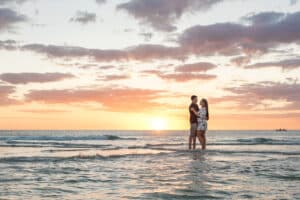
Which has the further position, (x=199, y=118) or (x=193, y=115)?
(x=193, y=115)

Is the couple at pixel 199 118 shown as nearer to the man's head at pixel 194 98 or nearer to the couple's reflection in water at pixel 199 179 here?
the man's head at pixel 194 98

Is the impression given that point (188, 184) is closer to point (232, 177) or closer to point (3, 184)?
point (232, 177)

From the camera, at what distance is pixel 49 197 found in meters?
7.67

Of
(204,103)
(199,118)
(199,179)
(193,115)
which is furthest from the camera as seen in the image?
(193,115)

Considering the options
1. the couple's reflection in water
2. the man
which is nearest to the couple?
the man

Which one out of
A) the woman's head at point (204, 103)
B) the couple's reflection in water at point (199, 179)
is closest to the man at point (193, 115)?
the woman's head at point (204, 103)

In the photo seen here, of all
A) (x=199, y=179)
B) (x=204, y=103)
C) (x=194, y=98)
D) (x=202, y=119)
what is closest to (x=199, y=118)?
(x=202, y=119)

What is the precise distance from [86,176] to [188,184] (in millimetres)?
2850

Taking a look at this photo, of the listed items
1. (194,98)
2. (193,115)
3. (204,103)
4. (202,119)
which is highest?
(194,98)

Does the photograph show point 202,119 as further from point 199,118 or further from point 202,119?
point 199,118

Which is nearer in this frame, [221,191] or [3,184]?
[221,191]

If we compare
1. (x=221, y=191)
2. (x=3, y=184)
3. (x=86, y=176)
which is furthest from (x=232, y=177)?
(x=3, y=184)

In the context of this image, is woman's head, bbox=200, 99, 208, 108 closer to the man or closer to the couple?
the couple

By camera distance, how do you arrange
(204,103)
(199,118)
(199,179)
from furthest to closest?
(199,118), (204,103), (199,179)
